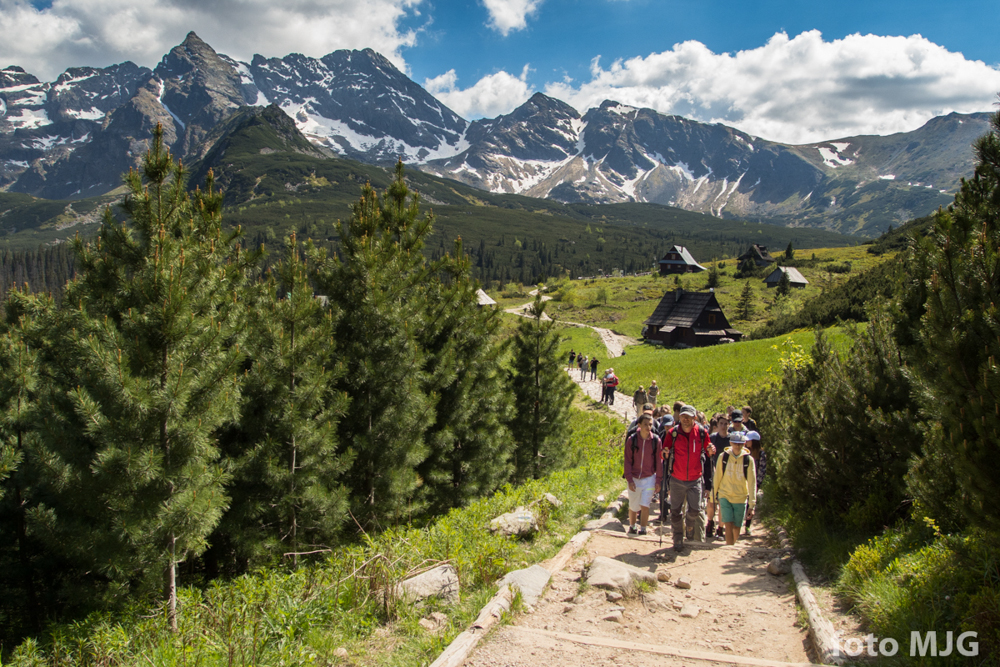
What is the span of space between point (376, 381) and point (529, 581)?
16.1 ft

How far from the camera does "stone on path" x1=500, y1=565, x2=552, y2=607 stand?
6142 mm

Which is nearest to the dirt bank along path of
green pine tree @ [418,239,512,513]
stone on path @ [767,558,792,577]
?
stone on path @ [767,558,792,577]

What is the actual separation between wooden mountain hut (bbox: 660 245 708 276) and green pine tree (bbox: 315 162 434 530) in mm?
117899

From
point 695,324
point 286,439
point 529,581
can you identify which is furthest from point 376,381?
point 695,324

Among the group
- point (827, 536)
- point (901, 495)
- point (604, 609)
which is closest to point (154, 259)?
point (604, 609)

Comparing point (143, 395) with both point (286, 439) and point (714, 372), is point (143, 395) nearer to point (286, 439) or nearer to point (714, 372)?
point (286, 439)

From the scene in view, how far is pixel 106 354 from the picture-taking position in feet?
17.6

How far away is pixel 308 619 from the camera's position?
5.55 metres

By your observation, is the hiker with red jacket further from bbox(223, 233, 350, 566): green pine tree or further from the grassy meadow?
the grassy meadow

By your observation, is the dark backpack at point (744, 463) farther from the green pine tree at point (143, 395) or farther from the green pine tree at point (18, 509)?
Answer: the green pine tree at point (18, 509)

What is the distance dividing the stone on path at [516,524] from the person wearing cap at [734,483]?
309 centimetres

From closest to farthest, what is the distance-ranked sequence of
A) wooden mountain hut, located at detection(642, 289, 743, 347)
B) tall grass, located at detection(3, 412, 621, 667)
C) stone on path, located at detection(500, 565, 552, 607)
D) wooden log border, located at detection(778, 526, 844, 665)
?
wooden log border, located at detection(778, 526, 844, 665), tall grass, located at detection(3, 412, 621, 667), stone on path, located at detection(500, 565, 552, 607), wooden mountain hut, located at detection(642, 289, 743, 347)

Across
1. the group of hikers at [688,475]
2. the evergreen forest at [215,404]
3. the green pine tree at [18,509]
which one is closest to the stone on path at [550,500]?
the group of hikers at [688,475]

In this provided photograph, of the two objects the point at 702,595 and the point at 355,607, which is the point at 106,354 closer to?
the point at 355,607
